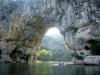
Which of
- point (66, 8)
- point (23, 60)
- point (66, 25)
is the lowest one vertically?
point (23, 60)

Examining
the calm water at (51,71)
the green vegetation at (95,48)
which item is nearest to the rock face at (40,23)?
the green vegetation at (95,48)

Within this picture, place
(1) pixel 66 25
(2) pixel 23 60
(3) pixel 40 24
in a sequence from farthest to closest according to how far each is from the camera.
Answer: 1. (2) pixel 23 60
2. (3) pixel 40 24
3. (1) pixel 66 25

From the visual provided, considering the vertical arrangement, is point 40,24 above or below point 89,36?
above

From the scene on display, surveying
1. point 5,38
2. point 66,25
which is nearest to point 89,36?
point 66,25

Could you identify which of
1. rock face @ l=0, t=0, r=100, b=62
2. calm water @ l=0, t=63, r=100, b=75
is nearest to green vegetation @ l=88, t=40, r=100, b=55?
rock face @ l=0, t=0, r=100, b=62

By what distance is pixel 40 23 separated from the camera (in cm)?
5456

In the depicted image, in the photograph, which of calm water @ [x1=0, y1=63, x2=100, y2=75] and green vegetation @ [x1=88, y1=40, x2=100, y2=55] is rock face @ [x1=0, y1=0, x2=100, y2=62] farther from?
calm water @ [x1=0, y1=63, x2=100, y2=75]

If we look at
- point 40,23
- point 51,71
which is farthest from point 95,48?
point 40,23

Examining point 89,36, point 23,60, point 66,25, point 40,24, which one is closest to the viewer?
point 89,36

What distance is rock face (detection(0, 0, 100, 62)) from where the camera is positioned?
44156mm

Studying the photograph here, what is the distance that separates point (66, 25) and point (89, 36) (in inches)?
278

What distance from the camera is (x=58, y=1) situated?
4950 centimetres

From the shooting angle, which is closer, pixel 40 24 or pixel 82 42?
pixel 82 42

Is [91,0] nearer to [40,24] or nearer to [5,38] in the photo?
[40,24]
